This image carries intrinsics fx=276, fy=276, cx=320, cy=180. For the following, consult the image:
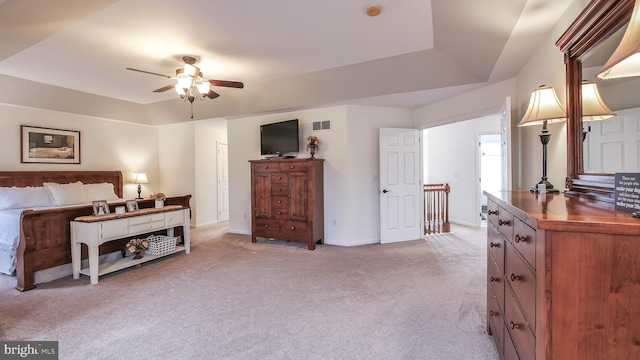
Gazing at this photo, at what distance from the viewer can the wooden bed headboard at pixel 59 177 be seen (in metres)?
4.41

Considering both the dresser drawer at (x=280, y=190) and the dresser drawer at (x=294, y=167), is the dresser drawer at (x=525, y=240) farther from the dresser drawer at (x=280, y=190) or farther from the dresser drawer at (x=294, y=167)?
the dresser drawer at (x=280, y=190)

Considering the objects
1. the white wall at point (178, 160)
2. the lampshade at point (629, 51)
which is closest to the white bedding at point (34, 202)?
the white wall at point (178, 160)

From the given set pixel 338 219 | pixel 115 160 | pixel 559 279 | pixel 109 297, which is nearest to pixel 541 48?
pixel 559 279

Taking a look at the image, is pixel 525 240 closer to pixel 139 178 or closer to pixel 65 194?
pixel 65 194

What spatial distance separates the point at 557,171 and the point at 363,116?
10.0ft

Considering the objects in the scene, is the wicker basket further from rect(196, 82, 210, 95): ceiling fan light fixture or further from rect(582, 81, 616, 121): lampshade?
rect(582, 81, 616, 121): lampshade

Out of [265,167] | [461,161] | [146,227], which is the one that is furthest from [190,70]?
[461,161]

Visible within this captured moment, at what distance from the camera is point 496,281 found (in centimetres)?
177

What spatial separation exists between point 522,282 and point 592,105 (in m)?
1.14

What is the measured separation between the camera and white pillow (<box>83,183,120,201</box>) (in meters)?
4.86

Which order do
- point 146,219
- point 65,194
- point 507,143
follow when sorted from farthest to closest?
1. point 65,194
2. point 146,219
3. point 507,143

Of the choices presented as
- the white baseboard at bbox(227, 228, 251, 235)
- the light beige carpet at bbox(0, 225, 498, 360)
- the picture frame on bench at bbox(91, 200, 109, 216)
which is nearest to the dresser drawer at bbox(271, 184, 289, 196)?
the light beige carpet at bbox(0, 225, 498, 360)

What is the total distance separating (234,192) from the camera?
19.1ft

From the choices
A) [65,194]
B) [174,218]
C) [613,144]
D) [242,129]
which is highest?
[242,129]
